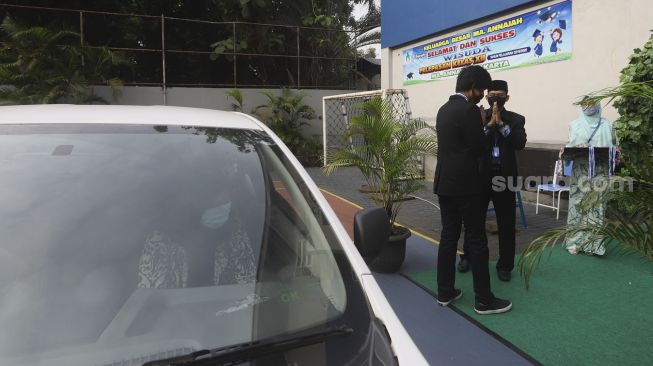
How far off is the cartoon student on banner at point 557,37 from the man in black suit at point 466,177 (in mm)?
4830

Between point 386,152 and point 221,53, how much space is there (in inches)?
484

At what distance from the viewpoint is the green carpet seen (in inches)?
127

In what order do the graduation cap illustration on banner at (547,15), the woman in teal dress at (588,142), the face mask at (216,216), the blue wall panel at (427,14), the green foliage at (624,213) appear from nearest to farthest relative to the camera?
the face mask at (216,216)
the green foliage at (624,213)
the woman in teal dress at (588,142)
the graduation cap illustration on banner at (547,15)
the blue wall panel at (427,14)

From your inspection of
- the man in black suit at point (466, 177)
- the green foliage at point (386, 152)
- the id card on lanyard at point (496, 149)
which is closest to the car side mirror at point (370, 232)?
the man in black suit at point (466, 177)

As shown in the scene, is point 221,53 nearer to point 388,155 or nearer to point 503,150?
point 388,155

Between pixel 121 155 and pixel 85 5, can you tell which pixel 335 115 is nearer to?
pixel 85 5

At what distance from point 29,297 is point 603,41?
25.4 feet

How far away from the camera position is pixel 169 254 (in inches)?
65.7

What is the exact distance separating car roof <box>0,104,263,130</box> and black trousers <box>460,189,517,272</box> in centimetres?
267

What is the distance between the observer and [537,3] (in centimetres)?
793

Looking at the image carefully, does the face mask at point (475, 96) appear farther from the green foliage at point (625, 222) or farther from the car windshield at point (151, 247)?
the car windshield at point (151, 247)

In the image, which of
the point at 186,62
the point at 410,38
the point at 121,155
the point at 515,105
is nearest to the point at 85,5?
the point at 186,62

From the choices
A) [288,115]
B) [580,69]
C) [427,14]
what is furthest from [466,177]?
[288,115]

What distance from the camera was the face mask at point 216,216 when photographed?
5.90 ft
